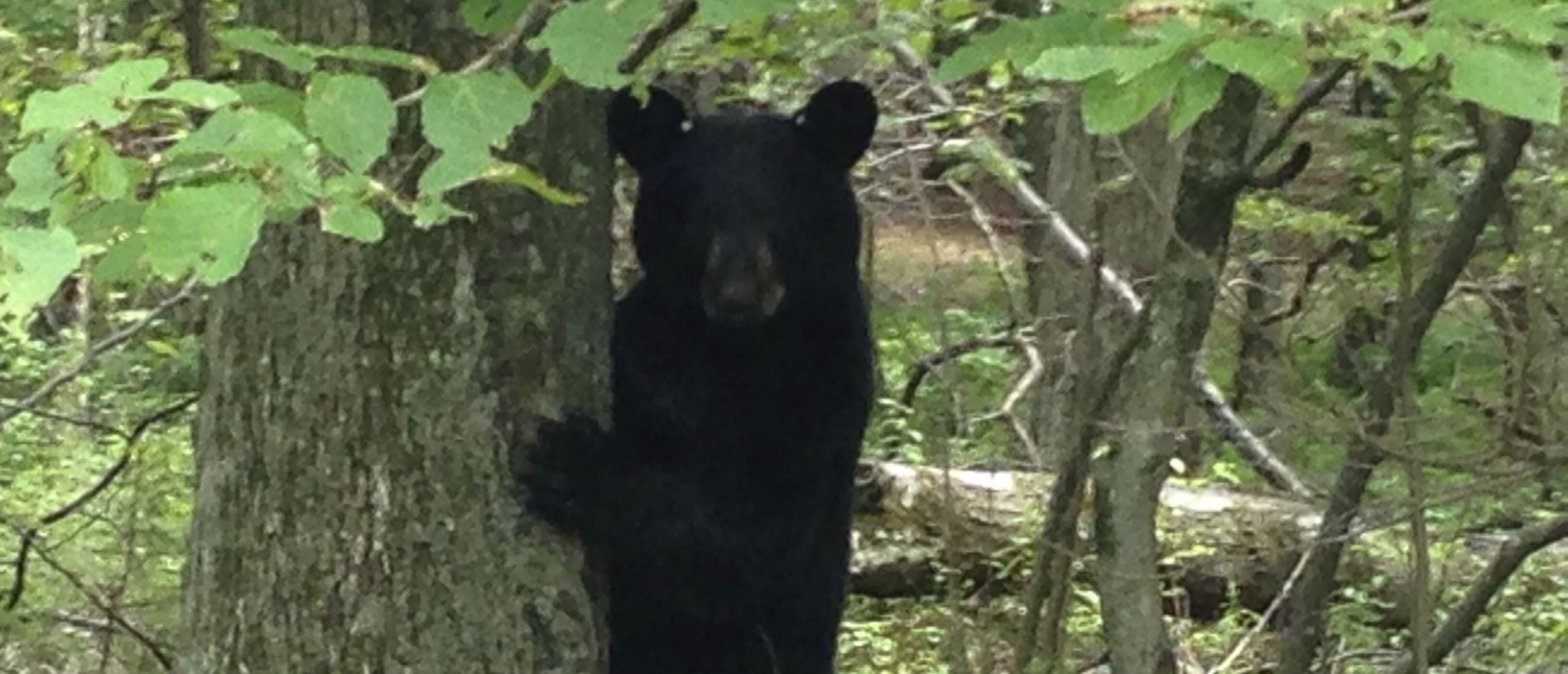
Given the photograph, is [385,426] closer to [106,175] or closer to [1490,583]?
[106,175]

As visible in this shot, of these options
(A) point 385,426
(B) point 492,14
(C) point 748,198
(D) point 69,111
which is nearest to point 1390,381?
(C) point 748,198

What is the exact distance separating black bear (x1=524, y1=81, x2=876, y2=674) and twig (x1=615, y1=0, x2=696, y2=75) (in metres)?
0.17

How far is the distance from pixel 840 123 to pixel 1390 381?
5.05ft

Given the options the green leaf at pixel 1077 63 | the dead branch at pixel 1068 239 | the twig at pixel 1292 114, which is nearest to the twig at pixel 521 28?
the green leaf at pixel 1077 63

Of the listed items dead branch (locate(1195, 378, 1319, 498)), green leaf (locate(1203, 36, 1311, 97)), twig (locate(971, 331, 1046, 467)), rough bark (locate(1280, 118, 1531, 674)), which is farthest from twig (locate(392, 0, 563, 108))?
dead branch (locate(1195, 378, 1319, 498))

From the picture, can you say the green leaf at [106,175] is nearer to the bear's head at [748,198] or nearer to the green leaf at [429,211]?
the green leaf at [429,211]

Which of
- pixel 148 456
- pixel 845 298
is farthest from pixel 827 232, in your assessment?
pixel 148 456

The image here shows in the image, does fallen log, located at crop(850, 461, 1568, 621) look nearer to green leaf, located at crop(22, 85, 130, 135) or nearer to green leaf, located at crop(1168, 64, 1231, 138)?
green leaf, located at crop(1168, 64, 1231, 138)

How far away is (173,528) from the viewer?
6129mm

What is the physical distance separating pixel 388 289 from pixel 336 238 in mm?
115

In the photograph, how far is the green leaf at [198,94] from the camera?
5.54 ft

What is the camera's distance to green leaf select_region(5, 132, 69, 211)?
1745 millimetres

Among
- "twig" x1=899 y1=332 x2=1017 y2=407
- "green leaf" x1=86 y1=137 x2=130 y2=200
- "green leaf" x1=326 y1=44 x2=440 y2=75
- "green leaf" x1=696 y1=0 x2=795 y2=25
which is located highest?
"twig" x1=899 y1=332 x2=1017 y2=407

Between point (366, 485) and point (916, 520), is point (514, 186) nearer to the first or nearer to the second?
point (366, 485)
